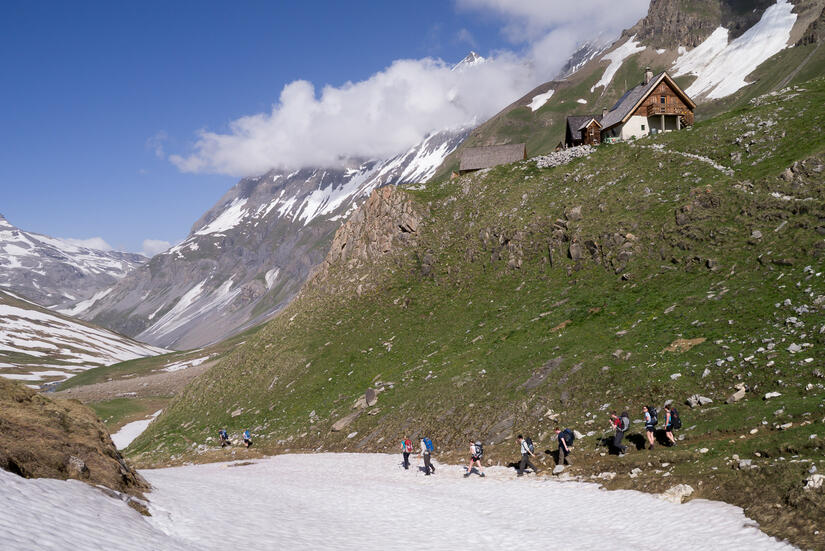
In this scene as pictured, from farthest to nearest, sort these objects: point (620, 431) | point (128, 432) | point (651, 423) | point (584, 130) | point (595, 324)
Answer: point (584, 130)
point (128, 432)
point (595, 324)
point (620, 431)
point (651, 423)

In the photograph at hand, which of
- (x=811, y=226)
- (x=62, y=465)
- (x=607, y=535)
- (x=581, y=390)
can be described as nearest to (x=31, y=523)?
(x=62, y=465)

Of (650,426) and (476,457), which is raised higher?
(650,426)

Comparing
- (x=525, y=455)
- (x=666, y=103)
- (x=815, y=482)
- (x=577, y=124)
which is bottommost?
(x=525, y=455)

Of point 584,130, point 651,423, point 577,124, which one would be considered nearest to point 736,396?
point 651,423

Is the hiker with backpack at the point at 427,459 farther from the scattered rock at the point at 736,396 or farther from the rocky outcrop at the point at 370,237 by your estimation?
the rocky outcrop at the point at 370,237

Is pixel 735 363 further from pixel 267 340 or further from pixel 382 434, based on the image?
pixel 267 340

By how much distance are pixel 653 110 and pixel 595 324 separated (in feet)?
168

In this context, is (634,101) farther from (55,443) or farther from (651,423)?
(55,443)

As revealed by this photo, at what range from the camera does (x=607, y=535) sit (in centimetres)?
1794

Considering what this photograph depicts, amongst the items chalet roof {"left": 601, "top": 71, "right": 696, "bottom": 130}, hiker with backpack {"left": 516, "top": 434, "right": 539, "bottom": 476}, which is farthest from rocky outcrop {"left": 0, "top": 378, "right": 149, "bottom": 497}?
chalet roof {"left": 601, "top": 71, "right": 696, "bottom": 130}

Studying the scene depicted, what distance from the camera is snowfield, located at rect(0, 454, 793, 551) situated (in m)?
14.4

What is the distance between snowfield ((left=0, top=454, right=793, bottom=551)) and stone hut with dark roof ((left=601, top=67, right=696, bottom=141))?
2438 inches

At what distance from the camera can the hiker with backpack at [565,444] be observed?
26.8 meters

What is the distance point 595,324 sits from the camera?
38.0m
